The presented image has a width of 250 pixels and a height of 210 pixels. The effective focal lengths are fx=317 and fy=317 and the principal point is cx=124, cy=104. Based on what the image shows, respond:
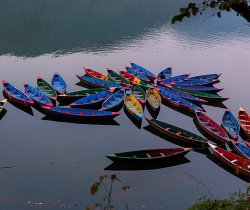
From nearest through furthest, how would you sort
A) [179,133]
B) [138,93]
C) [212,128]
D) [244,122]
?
[179,133] < [212,128] < [244,122] < [138,93]

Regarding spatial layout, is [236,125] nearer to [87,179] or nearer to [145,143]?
[145,143]

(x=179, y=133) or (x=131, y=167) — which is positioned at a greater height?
(x=179, y=133)

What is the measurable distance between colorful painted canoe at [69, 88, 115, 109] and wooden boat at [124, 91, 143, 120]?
4.84 ft

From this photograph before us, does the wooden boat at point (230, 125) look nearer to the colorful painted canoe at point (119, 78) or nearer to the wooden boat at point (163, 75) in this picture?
the wooden boat at point (163, 75)

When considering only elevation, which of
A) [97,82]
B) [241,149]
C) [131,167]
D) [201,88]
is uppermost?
[201,88]

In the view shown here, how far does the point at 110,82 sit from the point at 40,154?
963 centimetres

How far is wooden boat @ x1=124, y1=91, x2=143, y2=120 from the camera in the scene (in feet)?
66.0

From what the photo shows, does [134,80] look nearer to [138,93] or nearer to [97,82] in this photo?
[138,93]

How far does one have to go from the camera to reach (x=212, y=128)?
62.8 feet

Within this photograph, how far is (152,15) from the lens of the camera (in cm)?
5528

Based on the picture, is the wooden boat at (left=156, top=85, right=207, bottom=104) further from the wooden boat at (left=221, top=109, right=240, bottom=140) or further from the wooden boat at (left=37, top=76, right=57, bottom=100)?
the wooden boat at (left=37, top=76, right=57, bottom=100)

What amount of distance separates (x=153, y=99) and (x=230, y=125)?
5582 millimetres

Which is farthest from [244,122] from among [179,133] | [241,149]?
[179,133]

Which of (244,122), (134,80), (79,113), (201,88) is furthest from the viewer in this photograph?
(134,80)
